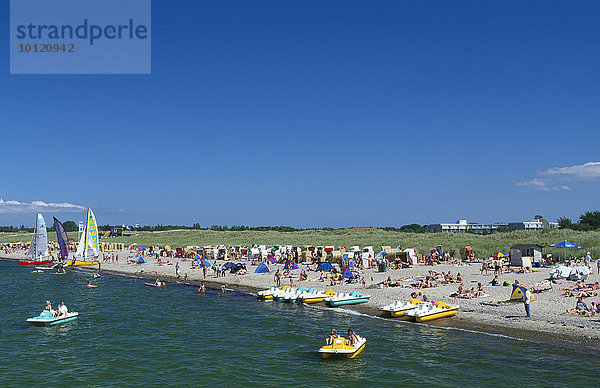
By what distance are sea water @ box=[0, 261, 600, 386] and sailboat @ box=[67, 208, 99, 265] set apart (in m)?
37.6

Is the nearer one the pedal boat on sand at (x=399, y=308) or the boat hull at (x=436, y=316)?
the boat hull at (x=436, y=316)

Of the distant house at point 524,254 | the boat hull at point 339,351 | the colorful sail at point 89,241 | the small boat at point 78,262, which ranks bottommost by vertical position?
the boat hull at point 339,351

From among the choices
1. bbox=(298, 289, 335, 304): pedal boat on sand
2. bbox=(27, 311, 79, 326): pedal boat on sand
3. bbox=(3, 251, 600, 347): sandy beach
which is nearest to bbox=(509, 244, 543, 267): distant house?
bbox=(3, 251, 600, 347): sandy beach

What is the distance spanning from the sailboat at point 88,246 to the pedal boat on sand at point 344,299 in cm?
4937

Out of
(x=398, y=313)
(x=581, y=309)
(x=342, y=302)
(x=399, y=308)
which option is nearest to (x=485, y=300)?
(x=581, y=309)

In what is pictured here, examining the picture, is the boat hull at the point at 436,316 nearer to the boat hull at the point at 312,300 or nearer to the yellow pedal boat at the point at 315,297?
the yellow pedal boat at the point at 315,297

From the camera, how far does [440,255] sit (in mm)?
60125

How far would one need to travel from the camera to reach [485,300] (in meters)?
32.9

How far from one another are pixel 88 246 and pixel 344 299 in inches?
2065

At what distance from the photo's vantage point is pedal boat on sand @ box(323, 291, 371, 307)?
3519 centimetres

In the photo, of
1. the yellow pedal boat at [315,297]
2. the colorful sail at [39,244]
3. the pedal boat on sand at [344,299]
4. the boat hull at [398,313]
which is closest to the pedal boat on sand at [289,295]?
the yellow pedal boat at [315,297]

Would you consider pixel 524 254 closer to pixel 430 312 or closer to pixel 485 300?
pixel 485 300

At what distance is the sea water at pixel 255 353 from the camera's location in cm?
2038

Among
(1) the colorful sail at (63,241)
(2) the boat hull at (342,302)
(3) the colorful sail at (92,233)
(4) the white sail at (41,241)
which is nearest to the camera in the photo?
(2) the boat hull at (342,302)
